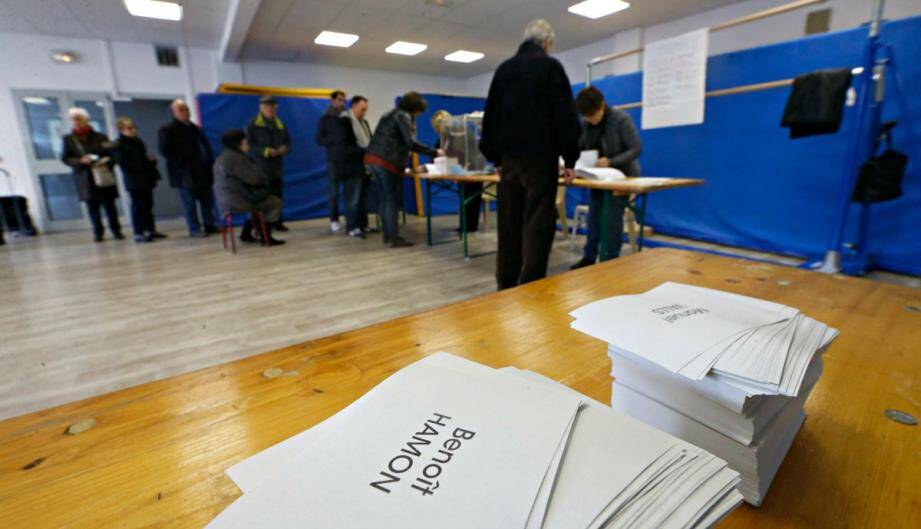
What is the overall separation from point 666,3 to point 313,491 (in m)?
6.75

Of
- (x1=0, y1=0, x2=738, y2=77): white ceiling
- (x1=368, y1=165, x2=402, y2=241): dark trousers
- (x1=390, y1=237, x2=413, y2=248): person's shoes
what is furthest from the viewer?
(x1=0, y1=0, x2=738, y2=77): white ceiling

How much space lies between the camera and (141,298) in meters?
2.66

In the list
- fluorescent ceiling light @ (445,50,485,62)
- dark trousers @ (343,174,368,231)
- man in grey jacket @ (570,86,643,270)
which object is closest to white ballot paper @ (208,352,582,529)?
man in grey jacket @ (570,86,643,270)

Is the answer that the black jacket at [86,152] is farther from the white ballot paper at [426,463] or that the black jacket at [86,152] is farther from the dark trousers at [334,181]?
the white ballot paper at [426,463]

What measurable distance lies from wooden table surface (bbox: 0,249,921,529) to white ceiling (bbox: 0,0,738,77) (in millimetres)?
5554

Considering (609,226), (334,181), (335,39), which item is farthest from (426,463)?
(335,39)

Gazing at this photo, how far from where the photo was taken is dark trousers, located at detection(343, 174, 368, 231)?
454cm

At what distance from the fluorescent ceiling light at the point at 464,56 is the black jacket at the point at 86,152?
542 centimetres

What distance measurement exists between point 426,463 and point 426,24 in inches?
265

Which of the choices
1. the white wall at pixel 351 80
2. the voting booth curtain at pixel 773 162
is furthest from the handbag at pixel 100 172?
the voting booth curtain at pixel 773 162

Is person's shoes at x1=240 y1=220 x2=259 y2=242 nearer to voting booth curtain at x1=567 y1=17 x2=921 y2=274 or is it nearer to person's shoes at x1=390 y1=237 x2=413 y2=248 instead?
person's shoes at x1=390 y1=237 x2=413 y2=248

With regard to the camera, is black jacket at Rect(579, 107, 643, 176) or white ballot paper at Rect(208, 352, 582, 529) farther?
black jacket at Rect(579, 107, 643, 176)

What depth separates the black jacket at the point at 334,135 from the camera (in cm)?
446

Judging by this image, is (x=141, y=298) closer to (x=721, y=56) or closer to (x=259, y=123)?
(x=259, y=123)
